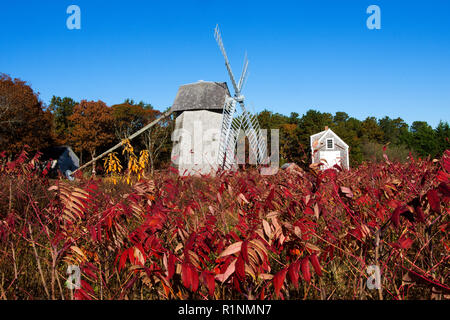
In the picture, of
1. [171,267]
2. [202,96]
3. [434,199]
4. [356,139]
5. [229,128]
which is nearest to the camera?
[434,199]

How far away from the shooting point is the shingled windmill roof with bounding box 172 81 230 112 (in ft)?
74.7

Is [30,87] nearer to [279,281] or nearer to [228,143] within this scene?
[228,143]

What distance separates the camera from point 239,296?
85.5 inches

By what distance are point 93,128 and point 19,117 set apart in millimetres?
14935

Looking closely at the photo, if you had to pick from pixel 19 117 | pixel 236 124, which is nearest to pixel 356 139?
pixel 236 124

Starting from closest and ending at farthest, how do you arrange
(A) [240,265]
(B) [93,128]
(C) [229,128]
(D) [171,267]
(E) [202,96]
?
1. (A) [240,265]
2. (D) [171,267]
3. (C) [229,128]
4. (E) [202,96]
5. (B) [93,128]

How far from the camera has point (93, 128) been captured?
41.4 metres

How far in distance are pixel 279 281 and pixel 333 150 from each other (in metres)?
37.6

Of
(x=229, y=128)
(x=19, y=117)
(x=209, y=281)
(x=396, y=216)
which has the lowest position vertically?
(x=209, y=281)

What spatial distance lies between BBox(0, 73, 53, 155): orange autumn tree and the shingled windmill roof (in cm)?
1462

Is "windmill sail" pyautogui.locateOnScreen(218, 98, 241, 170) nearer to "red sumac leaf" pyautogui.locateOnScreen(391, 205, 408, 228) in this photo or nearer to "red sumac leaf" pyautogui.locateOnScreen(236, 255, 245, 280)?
"red sumac leaf" pyautogui.locateOnScreen(236, 255, 245, 280)

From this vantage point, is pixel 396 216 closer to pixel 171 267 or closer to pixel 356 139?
pixel 171 267
